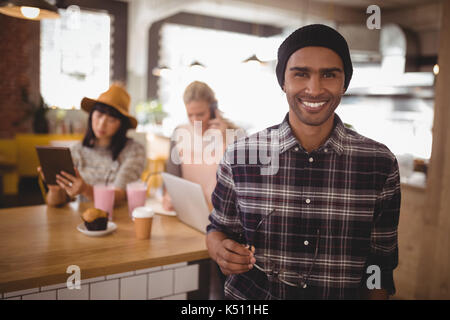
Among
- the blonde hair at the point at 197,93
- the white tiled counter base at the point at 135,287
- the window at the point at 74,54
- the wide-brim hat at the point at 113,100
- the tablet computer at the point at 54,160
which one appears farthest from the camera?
the window at the point at 74,54

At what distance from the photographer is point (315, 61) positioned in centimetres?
91

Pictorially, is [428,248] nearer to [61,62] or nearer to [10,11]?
[10,11]

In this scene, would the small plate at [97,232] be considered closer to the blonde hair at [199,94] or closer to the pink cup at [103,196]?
the pink cup at [103,196]

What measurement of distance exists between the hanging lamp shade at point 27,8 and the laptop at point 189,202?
102 cm

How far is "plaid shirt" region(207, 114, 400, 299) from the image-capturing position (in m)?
0.96

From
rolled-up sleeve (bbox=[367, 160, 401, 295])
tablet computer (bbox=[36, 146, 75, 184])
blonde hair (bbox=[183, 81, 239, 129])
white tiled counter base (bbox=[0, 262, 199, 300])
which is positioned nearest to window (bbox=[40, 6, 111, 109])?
blonde hair (bbox=[183, 81, 239, 129])

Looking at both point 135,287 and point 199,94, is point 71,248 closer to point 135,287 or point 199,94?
point 135,287

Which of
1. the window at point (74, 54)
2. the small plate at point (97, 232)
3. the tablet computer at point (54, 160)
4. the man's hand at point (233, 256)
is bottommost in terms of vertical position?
the small plate at point (97, 232)

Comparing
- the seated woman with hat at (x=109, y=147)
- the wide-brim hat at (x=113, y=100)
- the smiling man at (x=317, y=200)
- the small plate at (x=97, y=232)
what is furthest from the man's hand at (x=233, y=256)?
the wide-brim hat at (x=113, y=100)

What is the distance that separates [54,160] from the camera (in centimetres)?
142

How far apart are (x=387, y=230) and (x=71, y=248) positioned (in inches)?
36.2

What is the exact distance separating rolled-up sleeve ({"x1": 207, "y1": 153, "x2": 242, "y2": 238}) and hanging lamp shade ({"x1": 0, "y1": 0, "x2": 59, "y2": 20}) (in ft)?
4.15

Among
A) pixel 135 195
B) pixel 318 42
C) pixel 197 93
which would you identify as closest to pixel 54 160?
pixel 135 195

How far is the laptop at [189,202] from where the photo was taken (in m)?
1.33
